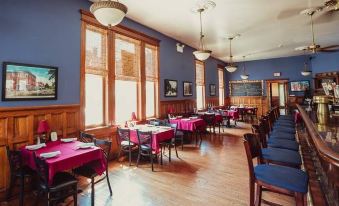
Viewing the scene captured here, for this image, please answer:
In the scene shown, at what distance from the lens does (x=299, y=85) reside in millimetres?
10609

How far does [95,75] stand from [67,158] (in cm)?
240

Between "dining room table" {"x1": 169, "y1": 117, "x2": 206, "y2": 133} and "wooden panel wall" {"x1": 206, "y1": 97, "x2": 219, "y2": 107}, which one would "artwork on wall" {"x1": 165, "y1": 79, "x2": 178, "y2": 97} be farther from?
"wooden panel wall" {"x1": 206, "y1": 97, "x2": 219, "y2": 107}

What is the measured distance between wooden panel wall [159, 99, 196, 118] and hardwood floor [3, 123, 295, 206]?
78.8 inches

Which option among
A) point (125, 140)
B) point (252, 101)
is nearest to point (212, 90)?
point (252, 101)

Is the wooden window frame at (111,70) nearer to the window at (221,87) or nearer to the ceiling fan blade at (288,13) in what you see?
the ceiling fan blade at (288,13)

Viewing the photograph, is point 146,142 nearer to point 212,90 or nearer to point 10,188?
point 10,188

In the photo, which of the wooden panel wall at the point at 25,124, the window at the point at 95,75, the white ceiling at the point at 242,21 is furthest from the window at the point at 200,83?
the wooden panel wall at the point at 25,124

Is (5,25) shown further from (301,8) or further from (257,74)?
(257,74)

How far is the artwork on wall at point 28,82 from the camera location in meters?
2.92

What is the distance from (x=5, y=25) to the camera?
2.92 m

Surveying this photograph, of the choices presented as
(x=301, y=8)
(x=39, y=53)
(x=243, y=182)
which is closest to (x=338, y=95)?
(x=243, y=182)

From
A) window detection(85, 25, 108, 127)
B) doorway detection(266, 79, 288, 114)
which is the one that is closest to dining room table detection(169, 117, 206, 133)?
window detection(85, 25, 108, 127)

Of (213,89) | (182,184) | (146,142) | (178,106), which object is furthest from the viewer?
(213,89)

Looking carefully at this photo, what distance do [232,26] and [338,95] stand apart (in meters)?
3.87
